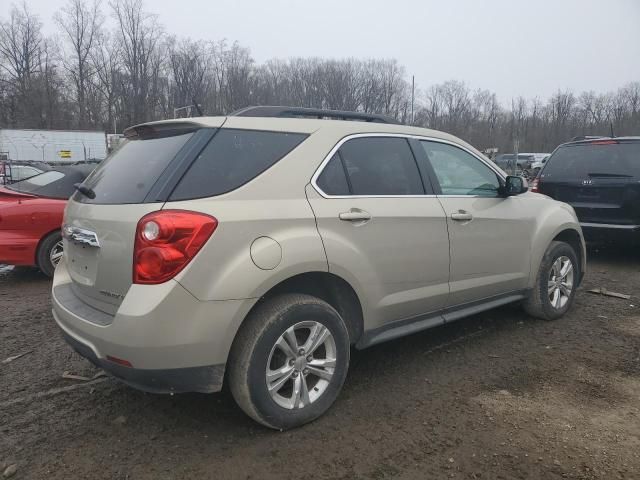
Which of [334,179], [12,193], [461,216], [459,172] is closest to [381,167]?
[334,179]

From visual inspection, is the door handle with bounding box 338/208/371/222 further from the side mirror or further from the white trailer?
the white trailer

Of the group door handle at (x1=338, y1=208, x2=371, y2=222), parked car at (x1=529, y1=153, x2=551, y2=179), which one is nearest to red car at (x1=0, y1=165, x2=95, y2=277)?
door handle at (x1=338, y1=208, x2=371, y2=222)

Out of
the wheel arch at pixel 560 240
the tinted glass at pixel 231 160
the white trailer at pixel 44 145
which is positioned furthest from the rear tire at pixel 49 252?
the white trailer at pixel 44 145

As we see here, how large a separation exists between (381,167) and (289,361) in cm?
141

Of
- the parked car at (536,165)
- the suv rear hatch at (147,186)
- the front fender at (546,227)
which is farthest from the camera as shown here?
the parked car at (536,165)

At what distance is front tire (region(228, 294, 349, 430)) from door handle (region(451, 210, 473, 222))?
126 cm

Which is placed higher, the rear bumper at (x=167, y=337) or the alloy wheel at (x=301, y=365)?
the rear bumper at (x=167, y=337)

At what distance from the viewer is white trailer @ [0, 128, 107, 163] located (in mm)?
36875

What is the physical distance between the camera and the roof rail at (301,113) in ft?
10.2

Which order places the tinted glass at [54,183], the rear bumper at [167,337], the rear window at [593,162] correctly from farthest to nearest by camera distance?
1. the rear window at [593,162]
2. the tinted glass at [54,183]
3. the rear bumper at [167,337]

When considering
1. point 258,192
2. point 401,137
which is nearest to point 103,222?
point 258,192

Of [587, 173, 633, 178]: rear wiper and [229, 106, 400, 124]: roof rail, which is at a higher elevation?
[229, 106, 400, 124]: roof rail

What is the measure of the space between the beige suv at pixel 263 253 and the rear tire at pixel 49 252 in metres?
3.38

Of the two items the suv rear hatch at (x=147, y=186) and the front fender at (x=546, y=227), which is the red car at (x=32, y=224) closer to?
the suv rear hatch at (x=147, y=186)
